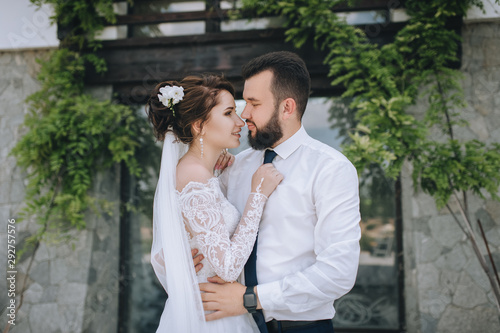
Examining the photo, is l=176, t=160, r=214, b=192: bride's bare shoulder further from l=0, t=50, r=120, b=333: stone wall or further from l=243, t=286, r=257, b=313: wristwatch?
l=0, t=50, r=120, b=333: stone wall

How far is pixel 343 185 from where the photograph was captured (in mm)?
1730

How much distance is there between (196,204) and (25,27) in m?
3.43

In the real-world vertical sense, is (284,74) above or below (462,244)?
above

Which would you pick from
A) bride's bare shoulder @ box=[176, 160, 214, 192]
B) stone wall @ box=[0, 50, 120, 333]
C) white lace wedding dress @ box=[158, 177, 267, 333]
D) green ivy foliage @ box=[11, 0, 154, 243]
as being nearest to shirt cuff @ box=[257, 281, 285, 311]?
white lace wedding dress @ box=[158, 177, 267, 333]

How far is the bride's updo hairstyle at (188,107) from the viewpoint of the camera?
2018mm

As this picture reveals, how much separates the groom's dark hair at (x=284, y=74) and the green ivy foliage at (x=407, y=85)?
116 cm

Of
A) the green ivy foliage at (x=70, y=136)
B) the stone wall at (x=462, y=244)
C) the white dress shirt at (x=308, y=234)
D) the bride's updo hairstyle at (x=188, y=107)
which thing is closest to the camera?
the white dress shirt at (x=308, y=234)

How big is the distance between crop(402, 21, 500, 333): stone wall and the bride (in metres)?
2.21

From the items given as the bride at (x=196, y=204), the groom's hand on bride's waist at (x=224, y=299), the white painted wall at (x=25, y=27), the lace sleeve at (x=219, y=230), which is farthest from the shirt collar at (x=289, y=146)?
the white painted wall at (x=25, y=27)

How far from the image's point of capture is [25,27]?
3971 mm

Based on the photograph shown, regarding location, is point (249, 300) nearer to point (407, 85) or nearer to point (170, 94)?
point (170, 94)

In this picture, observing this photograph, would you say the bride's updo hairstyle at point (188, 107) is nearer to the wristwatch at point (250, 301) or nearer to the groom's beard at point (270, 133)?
the groom's beard at point (270, 133)

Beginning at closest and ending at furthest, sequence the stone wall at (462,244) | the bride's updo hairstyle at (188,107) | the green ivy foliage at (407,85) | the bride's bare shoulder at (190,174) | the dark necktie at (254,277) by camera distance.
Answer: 1. the dark necktie at (254,277)
2. the bride's bare shoulder at (190,174)
3. the bride's updo hairstyle at (188,107)
4. the green ivy foliage at (407,85)
5. the stone wall at (462,244)

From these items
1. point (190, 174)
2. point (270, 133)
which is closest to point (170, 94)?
point (190, 174)
